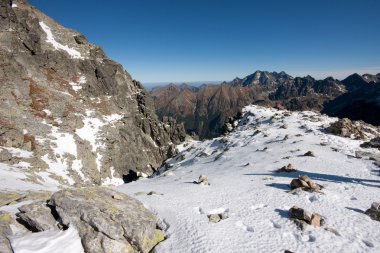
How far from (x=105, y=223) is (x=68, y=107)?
73189 mm

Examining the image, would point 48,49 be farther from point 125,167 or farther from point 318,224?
point 318,224

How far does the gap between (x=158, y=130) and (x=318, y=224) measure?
337ft

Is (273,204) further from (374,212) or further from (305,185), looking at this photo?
(374,212)

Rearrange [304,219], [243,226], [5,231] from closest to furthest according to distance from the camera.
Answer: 1. [5,231]
2. [304,219]
3. [243,226]

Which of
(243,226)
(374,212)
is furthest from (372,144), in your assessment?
(243,226)

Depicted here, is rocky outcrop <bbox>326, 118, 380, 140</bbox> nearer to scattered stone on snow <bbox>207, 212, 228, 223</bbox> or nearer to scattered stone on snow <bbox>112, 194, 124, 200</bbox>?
scattered stone on snow <bbox>207, 212, 228, 223</bbox>

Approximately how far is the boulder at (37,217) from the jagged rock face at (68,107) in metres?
→ 36.1

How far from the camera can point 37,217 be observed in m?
11.7

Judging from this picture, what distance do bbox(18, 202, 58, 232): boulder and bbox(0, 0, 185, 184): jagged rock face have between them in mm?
36060

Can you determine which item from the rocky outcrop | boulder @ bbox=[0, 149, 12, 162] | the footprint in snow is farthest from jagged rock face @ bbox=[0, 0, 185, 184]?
the rocky outcrop

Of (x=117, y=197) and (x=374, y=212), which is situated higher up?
(x=117, y=197)

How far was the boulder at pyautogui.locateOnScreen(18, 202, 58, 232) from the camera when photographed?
1152cm

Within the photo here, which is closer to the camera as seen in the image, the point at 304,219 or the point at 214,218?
the point at 304,219

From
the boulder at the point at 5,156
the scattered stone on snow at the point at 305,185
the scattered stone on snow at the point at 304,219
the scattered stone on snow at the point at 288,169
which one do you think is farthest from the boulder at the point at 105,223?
the boulder at the point at 5,156
